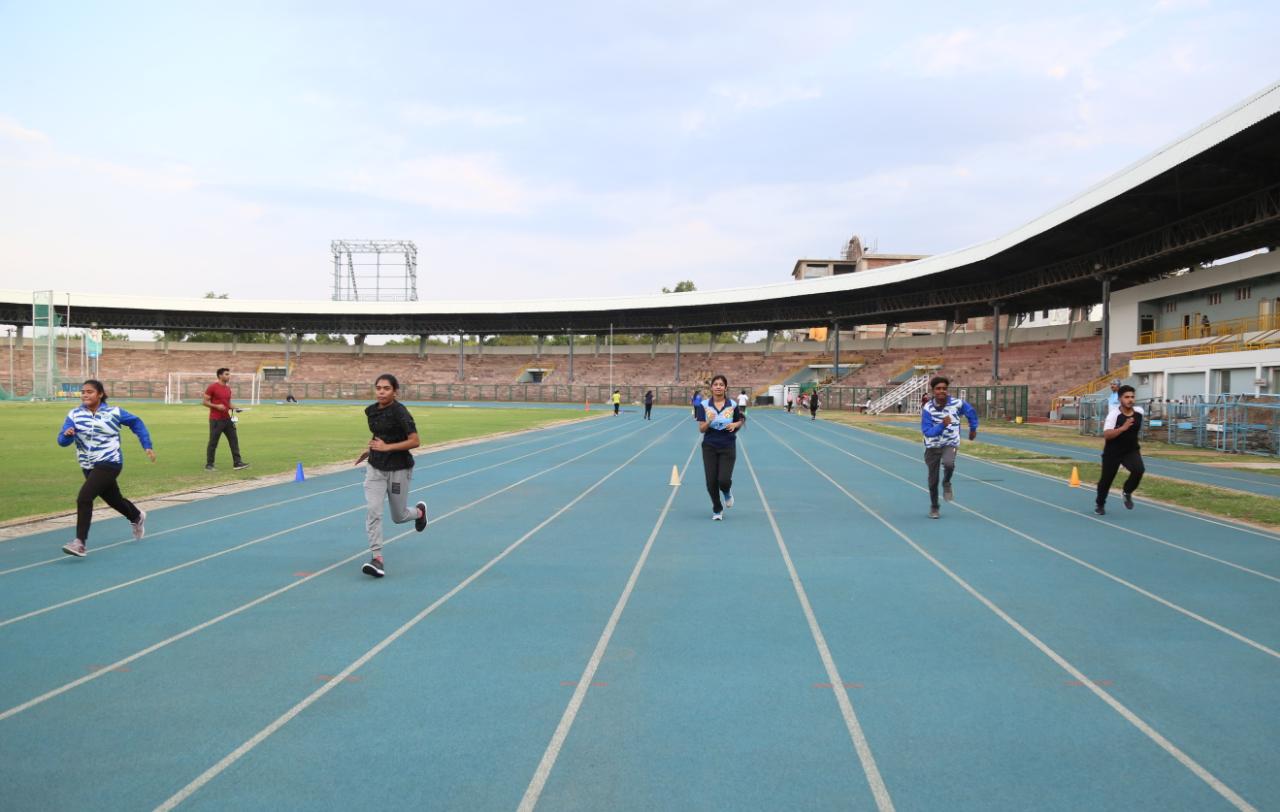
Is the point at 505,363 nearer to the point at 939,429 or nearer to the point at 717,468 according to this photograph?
the point at 717,468

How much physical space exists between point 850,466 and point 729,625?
39.5 feet

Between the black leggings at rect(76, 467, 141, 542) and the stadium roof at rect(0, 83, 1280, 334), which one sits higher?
the stadium roof at rect(0, 83, 1280, 334)

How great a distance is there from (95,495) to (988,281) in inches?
1924

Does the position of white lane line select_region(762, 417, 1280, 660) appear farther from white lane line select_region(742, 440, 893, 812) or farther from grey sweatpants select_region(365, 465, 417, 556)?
grey sweatpants select_region(365, 465, 417, 556)

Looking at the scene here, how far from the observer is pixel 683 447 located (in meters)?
21.7

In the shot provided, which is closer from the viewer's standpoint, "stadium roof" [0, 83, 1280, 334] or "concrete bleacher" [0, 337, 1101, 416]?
"stadium roof" [0, 83, 1280, 334]

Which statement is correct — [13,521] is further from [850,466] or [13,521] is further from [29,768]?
[850,466]

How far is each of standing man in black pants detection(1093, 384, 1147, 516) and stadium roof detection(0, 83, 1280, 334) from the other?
16960mm

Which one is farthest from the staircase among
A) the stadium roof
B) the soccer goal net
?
the soccer goal net

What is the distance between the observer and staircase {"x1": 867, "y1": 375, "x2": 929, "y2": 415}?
4821 centimetres

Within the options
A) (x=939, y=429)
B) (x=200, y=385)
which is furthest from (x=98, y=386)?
(x=200, y=385)

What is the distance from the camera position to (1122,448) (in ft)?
33.6

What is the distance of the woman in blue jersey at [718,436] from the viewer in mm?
9406

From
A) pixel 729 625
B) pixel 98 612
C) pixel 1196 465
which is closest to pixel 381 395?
pixel 98 612
